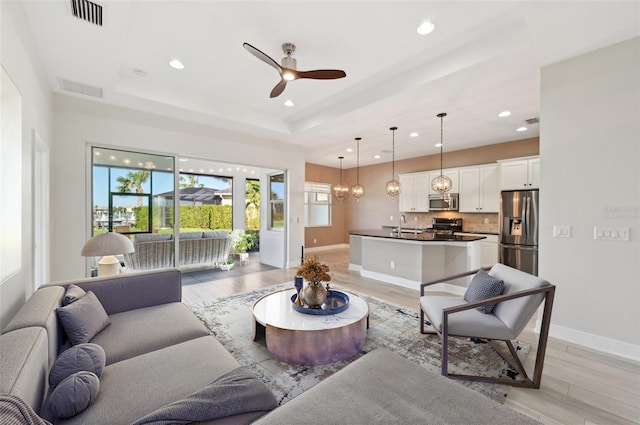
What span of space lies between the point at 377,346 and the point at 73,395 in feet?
7.43

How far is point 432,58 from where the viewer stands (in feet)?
10.1

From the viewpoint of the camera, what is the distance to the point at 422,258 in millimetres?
4500

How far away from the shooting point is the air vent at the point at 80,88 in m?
3.29

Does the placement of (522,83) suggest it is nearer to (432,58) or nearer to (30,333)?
(432,58)

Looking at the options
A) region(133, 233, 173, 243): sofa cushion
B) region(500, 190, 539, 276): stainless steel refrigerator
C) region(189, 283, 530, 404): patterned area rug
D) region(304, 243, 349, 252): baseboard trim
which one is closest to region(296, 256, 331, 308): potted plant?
region(189, 283, 530, 404): patterned area rug

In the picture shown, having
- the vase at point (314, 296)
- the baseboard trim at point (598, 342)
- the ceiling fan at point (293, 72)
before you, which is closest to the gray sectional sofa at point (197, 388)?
the vase at point (314, 296)

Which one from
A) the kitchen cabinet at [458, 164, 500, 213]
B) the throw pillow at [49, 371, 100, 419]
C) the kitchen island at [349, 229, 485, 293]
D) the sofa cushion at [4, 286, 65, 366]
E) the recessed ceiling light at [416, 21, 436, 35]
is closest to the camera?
the throw pillow at [49, 371, 100, 419]

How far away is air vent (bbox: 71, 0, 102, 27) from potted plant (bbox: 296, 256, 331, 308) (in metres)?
2.71

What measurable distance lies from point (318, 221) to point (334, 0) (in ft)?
24.2

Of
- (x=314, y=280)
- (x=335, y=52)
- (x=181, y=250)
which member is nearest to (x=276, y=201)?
(x=181, y=250)

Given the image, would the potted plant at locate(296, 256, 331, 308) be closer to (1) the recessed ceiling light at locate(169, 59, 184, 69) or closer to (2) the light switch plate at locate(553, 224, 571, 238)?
(2) the light switch plate at locate(553, 224, 571, 238)

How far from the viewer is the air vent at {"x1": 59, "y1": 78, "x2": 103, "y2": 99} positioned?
3.29m

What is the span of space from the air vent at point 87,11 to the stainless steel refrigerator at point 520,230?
20.9ft

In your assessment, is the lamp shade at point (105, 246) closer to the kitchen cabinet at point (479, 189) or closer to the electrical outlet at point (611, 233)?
the electrical outlet at point (611, 233)
